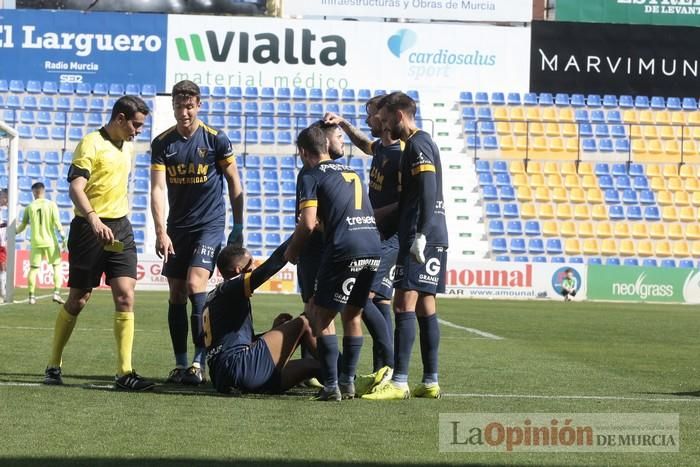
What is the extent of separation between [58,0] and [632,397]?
1164 inches

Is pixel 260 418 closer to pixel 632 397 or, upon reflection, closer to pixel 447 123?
pixel 632 397

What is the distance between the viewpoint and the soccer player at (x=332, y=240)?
7859 mm

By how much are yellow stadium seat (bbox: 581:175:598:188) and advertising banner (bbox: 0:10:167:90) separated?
40.2 feet

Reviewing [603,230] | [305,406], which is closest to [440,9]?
[603,230]

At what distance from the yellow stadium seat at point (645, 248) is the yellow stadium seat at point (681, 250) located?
0.62m

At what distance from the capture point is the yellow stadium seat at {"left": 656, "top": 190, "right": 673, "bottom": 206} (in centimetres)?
3347

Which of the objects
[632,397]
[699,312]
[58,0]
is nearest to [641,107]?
[699,312]

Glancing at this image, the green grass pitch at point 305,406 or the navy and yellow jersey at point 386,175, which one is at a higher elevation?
the navy and yellow jersey at point 386,175

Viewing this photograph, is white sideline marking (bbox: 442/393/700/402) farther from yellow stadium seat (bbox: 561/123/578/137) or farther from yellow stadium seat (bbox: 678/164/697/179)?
yellow stadium seat (bbox: 678/164/697/179)

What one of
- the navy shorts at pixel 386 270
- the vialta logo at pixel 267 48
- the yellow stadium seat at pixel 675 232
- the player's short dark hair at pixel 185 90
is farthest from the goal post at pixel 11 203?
the yellow stadium seat at pixel 675 232

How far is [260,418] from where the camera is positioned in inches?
273

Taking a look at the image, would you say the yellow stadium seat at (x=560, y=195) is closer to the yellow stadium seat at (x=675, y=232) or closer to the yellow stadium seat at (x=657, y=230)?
the yellow stadium seat at (x=657, y=230)

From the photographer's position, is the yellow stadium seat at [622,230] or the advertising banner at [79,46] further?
the advertising banner at [79,46]

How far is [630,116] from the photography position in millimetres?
35406
